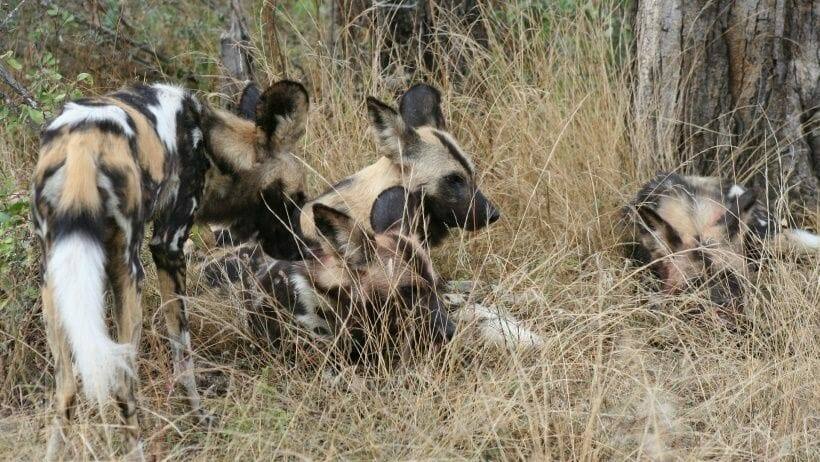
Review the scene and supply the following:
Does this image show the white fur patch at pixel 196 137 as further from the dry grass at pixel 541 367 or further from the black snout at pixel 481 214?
the black snout at pixel 481 214

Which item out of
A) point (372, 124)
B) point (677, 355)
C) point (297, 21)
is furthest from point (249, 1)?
point (677, 355)

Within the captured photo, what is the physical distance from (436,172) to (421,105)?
0.32 m

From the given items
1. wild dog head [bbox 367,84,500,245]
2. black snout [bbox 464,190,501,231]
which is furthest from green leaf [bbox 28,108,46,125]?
black snout [bbox 464,190,501,231]

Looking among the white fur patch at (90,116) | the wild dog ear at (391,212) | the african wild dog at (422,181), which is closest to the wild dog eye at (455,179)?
the african wild dog at (422,181)

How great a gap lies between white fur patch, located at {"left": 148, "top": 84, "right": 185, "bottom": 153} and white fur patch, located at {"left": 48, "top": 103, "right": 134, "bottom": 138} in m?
0.19

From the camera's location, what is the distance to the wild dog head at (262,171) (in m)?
3.31

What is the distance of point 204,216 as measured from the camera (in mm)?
3410

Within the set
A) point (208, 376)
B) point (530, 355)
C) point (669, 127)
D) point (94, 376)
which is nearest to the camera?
point (94, 376)

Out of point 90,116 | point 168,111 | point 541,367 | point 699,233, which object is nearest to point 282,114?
point 168,111

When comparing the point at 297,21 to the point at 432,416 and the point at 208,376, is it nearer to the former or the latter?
the point at 208,376

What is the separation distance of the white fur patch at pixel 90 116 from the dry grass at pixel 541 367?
0.66 meters

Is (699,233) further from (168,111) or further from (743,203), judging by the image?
(168,111)

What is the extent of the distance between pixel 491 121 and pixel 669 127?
0.73 meters

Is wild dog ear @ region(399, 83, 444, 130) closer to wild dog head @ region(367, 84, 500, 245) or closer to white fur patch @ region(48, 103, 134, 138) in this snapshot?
wild dog head @ region(367, 84, 500, 245)
